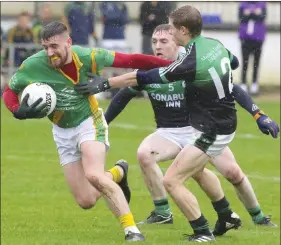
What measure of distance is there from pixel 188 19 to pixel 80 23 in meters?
14.7

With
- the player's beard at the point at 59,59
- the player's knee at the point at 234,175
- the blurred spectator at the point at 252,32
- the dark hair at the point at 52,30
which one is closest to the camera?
the dark hair at the point at 52,30

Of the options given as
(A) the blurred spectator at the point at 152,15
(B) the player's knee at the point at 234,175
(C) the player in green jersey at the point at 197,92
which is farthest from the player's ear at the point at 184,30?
(A) the blurred spectator at the point at 152,15

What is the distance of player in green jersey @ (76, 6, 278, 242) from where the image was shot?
961cm

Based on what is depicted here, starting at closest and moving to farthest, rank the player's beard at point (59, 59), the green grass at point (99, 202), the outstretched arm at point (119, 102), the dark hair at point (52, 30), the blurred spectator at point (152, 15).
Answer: the dark hair at point (52, 30) < the player's beard at point (59, 59) < the green grass at point (99, 202) < the outstretched arm at point (119, 102) < the blurred spectator at point (152, 15)

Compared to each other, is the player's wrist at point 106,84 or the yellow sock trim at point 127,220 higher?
the player's wrist at point 106,84

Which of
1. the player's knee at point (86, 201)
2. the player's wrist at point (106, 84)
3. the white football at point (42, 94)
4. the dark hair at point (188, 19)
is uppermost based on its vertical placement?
the dark hair at point (188, 19)

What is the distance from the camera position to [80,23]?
24.2m

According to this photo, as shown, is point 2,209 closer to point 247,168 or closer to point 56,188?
point 56,188

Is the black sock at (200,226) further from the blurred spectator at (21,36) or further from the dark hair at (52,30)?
the blurred spectator at (21,36)

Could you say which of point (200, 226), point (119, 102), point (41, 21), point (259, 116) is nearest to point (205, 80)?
point (259, 116)

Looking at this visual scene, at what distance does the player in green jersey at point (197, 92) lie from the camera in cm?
961

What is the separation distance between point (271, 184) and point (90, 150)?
5.50m

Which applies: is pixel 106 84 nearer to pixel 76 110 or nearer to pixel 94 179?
pixel 76 110

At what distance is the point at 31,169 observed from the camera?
16438mm
